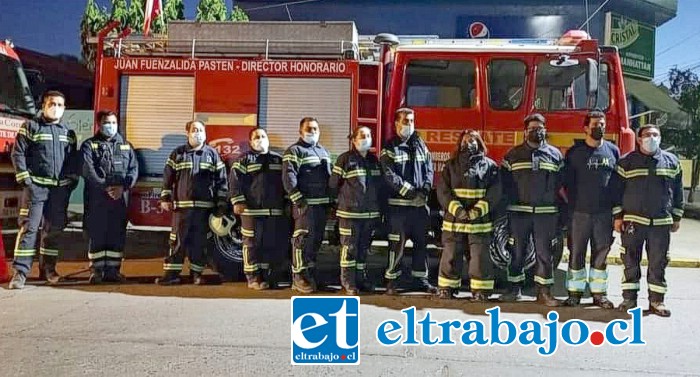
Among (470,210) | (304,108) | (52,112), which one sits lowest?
(470,210)

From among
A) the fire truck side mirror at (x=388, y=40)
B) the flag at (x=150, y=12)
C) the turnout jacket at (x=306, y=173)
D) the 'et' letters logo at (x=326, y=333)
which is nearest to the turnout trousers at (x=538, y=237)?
the 'et' letters logo at (x=326, y=333)

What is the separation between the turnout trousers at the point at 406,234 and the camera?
5.59 metres

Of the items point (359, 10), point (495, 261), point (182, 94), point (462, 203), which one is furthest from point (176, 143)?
point (359, 10)

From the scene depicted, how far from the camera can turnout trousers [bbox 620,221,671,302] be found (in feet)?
16.7

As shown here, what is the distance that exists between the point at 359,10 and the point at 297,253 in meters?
12.2

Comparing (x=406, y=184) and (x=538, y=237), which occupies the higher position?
(x=406, y=184)

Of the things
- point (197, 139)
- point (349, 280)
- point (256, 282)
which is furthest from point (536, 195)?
point (197, 139)

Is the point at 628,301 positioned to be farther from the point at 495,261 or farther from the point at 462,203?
the point at 462,203

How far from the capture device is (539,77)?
5941 mm

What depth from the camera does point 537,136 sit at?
5.31 metres

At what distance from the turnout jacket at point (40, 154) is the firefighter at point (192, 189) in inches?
38.2

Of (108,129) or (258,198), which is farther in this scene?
(108,129)

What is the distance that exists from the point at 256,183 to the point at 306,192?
494 mm

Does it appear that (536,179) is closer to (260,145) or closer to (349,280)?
(349,280)
